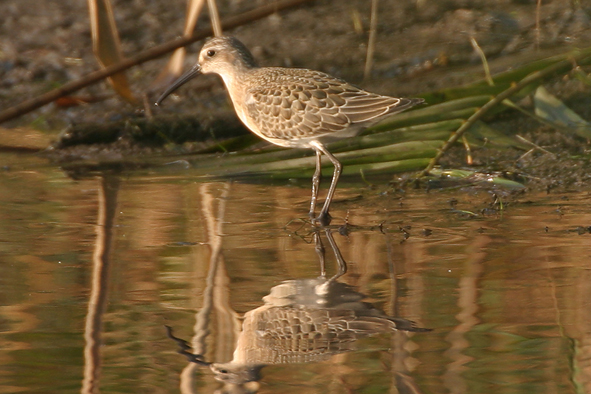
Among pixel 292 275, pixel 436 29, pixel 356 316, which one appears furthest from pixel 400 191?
pixel 436 29

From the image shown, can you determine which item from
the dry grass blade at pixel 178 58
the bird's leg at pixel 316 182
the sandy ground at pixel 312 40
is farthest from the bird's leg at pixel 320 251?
the sandy ground at pixel 312 40

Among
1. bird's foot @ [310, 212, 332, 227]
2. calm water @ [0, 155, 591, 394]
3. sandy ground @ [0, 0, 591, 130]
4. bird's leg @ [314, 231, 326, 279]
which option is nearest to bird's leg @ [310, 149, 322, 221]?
bird's foot @ [310, 212, 332, 227]

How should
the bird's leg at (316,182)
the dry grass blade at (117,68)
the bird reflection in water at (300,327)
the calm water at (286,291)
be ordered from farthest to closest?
1. the dry grass blade at (117,68)
2. the bird's leg at (316,182)
3. the bird reflection in water at (300,327)
4. the calm water at (286,291)

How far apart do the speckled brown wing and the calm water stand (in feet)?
1.55

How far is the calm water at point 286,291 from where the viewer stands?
11.1 feet

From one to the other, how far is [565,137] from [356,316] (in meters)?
3.74

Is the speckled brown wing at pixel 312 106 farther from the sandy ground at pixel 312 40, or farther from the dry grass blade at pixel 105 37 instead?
the sandy ground at pixel 312 40

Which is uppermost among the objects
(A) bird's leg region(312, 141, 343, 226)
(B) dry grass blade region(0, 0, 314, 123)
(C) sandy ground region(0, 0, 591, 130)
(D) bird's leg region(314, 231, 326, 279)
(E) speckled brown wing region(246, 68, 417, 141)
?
(C) sandy ground region(0, 0, 591, 130)

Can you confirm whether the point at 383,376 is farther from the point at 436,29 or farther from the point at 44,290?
the point at 436,29

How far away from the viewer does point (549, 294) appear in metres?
4.12

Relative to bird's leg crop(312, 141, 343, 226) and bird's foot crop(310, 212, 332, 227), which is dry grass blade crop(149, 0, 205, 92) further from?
bird's foot crop(310, 212, 332, 227)

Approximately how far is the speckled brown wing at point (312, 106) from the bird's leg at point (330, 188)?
4.0 inches

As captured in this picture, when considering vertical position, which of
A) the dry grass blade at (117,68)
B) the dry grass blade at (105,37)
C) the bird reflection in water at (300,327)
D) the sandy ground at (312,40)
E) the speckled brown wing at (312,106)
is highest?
the sandy ground at (312,40)

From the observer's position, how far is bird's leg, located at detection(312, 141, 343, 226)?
218 inches
